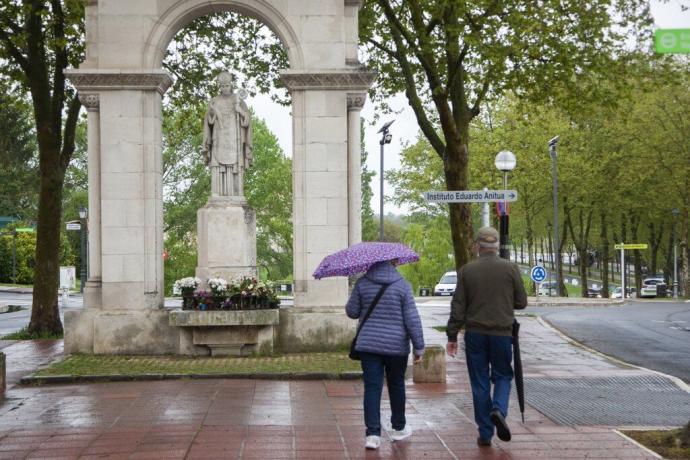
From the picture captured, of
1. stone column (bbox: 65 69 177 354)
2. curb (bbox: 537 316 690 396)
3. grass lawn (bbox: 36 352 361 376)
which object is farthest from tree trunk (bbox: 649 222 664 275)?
stone column (bbox: 65 69 177 354)

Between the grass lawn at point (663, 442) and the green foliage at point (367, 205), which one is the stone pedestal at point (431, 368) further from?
the green foliage at point (367, 205)

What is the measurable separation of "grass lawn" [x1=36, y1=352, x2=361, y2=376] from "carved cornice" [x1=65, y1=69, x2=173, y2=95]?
14.1ft

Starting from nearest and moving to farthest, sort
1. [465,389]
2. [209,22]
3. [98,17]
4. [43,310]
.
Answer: [465,389], [98,17], [43,310], [209,22]

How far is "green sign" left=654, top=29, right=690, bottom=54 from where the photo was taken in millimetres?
7903

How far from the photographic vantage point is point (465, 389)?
1205cm

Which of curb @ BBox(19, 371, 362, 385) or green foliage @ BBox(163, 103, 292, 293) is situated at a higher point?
green foliage @ BBox(163, 103, 292, 293)

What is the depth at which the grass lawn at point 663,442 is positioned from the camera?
315 inches

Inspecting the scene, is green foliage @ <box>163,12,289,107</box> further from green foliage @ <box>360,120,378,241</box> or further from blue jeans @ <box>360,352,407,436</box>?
green foliage @ <box>360,120,378,241</box>

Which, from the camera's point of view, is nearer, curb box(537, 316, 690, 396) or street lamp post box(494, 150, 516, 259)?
curb box(537, 316, 690, 396)

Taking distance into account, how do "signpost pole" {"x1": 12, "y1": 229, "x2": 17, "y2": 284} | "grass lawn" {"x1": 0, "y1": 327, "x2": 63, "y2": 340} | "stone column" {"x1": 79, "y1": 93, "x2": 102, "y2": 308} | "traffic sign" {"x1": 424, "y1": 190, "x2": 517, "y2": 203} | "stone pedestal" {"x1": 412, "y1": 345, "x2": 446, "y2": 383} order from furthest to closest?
"signpost pole" {"x1": 12, "y1": 229, "x2": 17, "y2": 284}, "grass lawn" {"x1": 0, "y1": 327, "x2": 63, "y2": 340}, "traffic sign" {"x1": 424, "y1": 190, "x2": 517, "y2": 203}, "stone column" {"x1": 79, "y1": 93, "x2": 102, "y2": 308}, "stone pedestal" {"x1": 412, "y1": 345, "x2": 446, "y2": 383}

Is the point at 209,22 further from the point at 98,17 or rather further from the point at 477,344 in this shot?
the point at 477,344

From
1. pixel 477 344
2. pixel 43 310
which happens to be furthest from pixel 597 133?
pixel 477 344

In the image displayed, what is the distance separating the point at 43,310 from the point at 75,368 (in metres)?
7.76

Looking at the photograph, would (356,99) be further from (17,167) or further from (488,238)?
(17,167)
